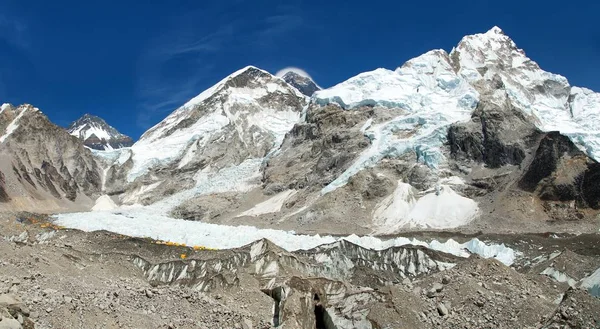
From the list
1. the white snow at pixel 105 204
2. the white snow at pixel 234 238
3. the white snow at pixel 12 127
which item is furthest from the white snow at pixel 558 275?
the white snow at pixel 12 127

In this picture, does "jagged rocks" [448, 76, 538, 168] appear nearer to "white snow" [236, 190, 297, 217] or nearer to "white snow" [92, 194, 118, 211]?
"white snow" [236, 190, 297, 217]

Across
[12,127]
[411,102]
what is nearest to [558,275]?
[411,102]

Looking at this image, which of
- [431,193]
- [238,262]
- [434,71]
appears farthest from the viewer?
[434,71]

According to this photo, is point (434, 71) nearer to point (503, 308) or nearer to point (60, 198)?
point (60, 198)

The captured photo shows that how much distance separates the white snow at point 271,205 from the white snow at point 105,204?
45488 mm

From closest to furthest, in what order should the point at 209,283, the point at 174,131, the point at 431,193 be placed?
the point at 209,283
the point at 431,193
the point at 174,131

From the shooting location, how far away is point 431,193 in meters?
A: 90.2

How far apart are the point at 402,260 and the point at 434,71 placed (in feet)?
380

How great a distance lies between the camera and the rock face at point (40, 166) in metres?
112

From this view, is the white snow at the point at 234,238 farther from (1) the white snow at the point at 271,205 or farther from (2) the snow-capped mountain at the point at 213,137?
(2) the snow-capped mountain at the point at 213,137

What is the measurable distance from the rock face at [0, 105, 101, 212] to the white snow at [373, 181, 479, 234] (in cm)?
6757

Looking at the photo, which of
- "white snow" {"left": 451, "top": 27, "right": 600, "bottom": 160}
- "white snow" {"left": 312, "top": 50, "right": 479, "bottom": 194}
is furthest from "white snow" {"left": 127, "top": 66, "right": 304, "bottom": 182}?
"white snow" {"left": 451, "top": 27, "right": 600, "bottom": 160}


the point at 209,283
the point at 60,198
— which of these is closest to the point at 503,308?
the point at 209,283

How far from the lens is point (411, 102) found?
420 ft
